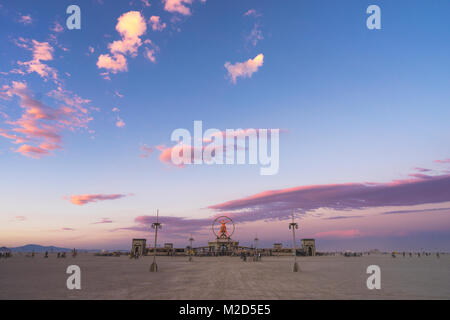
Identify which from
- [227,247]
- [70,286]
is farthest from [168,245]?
[70,286]

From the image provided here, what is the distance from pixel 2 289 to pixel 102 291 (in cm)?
637

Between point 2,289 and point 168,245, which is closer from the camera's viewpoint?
point 2,289
